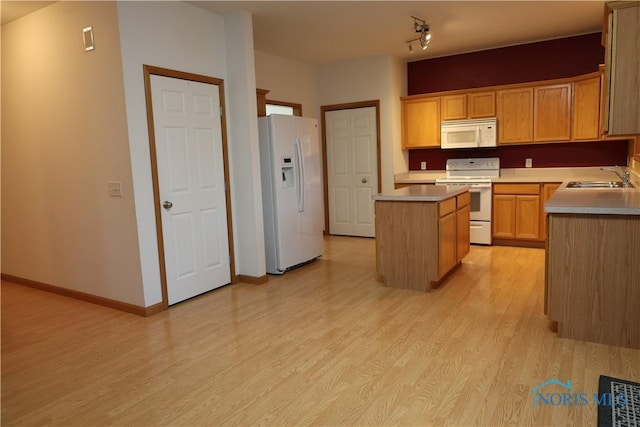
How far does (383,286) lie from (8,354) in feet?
9.85

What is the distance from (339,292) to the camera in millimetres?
4055

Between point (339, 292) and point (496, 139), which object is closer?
point (339, 292)

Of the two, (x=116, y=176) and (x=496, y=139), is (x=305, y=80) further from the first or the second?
(x=116, y=176)

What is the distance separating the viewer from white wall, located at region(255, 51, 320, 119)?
227 inches

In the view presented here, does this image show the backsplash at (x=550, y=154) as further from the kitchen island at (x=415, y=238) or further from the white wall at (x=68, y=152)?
the white wall at (x=68, y=152)

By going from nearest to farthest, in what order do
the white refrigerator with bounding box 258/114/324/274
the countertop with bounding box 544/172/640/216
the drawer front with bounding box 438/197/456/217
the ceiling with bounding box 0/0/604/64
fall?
the countertop with bounding box 544/172/640/216 < the drawer front with bounding box 438/197/456/217 < the ceiling with bounding box 0/0/604/64 < the white refrigerator with bounding box 258/114/324/274

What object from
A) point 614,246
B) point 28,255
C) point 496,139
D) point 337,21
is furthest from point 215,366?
point 496,139

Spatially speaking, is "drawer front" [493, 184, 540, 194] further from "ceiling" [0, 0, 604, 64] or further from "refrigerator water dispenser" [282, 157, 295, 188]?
"refrigerator water dispenser" [282, 157, 295, 188]

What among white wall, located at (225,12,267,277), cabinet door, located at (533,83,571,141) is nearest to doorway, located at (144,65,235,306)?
white wall, located at (225,12,267,277)

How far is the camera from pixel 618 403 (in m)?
2.09

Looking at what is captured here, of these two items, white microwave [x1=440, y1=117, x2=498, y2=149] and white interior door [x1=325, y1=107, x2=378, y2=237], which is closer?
white microwave [x1=440, y1=117, x2=498, y2=149]

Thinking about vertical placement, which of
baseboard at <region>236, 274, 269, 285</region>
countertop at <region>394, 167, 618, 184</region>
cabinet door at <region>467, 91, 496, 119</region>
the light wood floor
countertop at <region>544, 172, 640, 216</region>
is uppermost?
cabinet door at <region>467, 91, 496, 119</region>

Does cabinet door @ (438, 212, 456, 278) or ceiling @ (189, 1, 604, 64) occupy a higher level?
ceiling @ (189, 1, 604, 64)

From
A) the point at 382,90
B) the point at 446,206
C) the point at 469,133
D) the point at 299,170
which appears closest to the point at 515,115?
the point at 469,133
